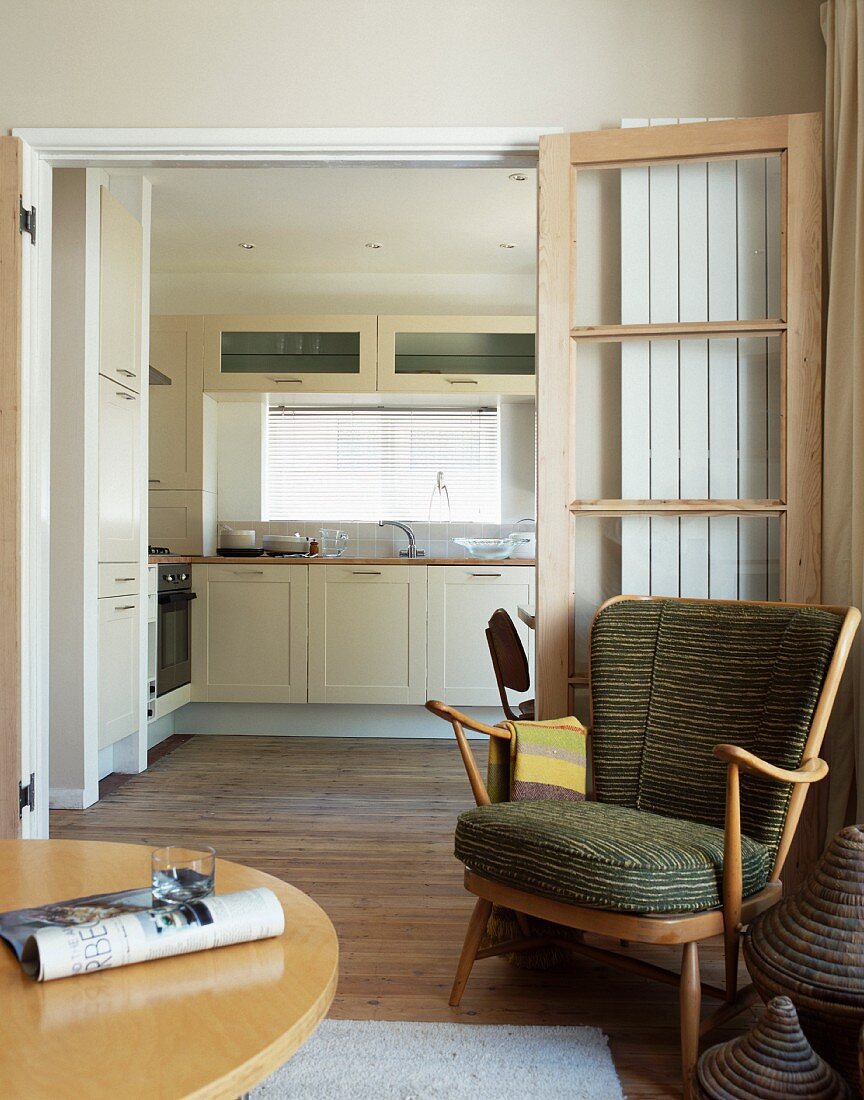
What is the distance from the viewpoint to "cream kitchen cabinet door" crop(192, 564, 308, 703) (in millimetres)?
5254

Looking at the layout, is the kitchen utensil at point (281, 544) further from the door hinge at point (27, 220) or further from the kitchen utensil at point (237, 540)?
the door hinge at point (27, 220)

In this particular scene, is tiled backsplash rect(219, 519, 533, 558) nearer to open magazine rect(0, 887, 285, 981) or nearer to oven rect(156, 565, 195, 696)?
oven rect(156, 565, 195, 696)

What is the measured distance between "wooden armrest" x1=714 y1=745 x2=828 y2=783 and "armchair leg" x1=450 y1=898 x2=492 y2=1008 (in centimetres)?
65

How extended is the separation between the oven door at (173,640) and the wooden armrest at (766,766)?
3.48 meters

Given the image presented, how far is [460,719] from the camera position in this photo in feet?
6.77

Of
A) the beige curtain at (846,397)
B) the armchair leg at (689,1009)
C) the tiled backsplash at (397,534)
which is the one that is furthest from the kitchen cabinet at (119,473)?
the armchair leg at (689,1009)

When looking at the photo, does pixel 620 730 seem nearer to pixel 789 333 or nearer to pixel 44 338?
pixel 789 333

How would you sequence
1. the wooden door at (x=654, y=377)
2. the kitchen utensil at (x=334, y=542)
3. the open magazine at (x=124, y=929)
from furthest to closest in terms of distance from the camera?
1. the kitchen utensil at (x=334, y=542)
2. the wooden door at (x=654, y=377)
3. the open magazine at (x=124, y=929)

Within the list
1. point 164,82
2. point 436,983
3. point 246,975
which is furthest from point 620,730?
point 164,82

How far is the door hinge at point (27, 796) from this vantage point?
279 cm

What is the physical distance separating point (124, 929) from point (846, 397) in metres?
2.09

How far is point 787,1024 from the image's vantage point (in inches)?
58.1

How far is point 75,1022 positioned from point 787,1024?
106 cm

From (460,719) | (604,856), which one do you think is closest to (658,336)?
(460,719)
